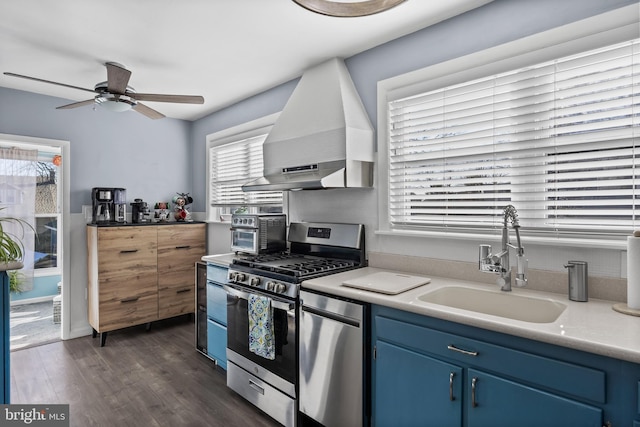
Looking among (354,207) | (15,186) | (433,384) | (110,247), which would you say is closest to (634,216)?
(433,384)

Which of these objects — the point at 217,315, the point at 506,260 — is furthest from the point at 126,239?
the point at 506,260

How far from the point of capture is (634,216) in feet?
5.48

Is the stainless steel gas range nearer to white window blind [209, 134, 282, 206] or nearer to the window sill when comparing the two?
the window sill

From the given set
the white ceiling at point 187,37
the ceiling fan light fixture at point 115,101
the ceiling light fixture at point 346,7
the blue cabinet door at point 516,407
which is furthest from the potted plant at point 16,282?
the blue cabinet door at point 516,407

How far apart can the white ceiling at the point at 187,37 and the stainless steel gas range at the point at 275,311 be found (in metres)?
1.39

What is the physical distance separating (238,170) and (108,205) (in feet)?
4.88


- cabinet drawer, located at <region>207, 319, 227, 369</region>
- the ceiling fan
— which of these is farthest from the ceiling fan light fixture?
cabinet drawer, located at <region>207, 319, 227, 369</region>

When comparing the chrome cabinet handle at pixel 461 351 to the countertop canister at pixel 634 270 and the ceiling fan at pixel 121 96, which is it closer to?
the countertop canister at pixel 634 270

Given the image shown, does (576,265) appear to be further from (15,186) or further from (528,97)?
→ (15,186)

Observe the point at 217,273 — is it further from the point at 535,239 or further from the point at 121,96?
the point at 535,239

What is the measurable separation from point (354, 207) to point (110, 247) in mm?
2604

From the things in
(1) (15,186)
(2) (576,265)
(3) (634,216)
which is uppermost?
(1) (15,186)

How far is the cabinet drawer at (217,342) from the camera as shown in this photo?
300cm

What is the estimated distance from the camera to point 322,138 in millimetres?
2621
